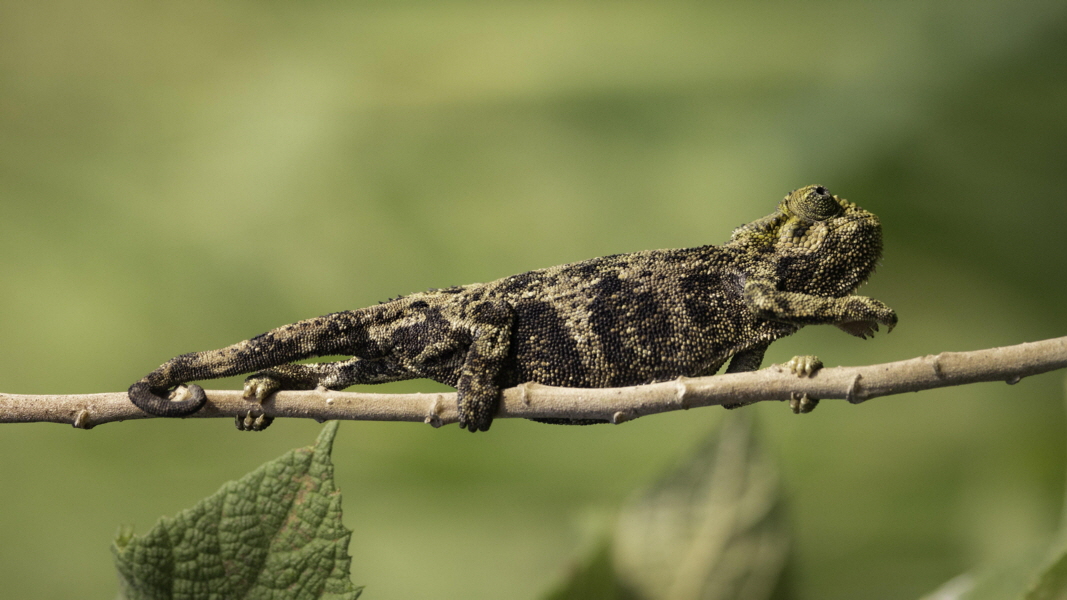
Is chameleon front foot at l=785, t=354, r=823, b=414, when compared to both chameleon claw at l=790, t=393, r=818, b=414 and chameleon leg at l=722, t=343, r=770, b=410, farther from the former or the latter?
chameleon leg at l=722, t=343, r=770, b=410

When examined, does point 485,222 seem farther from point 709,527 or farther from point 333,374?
point 709,527

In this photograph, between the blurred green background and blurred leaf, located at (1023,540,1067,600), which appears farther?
the blurred green background

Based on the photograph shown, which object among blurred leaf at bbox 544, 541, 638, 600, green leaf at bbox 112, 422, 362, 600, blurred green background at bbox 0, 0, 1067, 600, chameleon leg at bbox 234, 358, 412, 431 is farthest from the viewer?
blurred green background at bbox 0, 0, 1067, 600

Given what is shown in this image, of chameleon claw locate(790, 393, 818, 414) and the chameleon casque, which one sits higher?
the chameleon casque

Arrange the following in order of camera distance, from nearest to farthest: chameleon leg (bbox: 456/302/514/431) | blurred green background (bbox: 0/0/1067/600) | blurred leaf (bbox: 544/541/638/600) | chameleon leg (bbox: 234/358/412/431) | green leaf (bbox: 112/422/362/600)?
green leaf (bbox: 112/422/362/600), chameleon leg (bbox: 456/302/514/431), chameleon leg (bbox: 234/358/412/431), blurred leaf (bbox: 544/541/638/600), blurred green background (bbox: 0/0/1067/600)

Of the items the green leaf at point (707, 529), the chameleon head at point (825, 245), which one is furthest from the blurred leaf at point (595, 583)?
the chameleon head at point (825, 245)

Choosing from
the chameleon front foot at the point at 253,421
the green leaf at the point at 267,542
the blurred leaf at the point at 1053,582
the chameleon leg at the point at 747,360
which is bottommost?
the blurred leaf at the point at 1053,582

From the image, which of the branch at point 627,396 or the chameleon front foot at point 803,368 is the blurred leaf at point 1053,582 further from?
the chameleon front foot at point 803,368

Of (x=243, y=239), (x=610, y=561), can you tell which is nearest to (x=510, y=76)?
(x=243, y=239)

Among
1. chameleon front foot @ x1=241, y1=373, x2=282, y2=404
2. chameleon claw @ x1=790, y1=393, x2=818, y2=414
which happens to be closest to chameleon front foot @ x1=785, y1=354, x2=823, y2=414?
chameleon claw @ x1=790, y1=393, x2=818, y2=414
